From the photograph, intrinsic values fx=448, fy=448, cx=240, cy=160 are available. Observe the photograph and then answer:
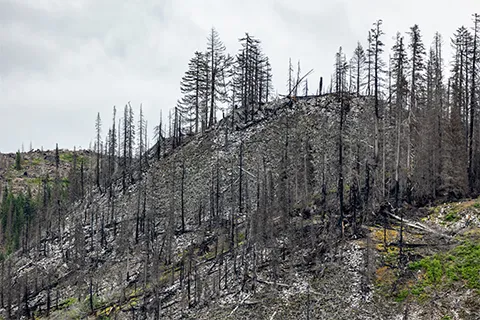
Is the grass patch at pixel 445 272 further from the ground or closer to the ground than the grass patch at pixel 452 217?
closer to the ground

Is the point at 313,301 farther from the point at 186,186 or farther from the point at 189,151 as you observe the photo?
the point at 189,151

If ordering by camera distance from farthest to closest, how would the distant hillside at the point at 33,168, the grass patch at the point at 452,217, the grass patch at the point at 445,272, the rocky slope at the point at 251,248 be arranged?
the distant hillside at the point at 33,168 < the grass patch at the point at 452,217 < the rocky slope at the point at 251,248 < the grass patch at the point at 445,272

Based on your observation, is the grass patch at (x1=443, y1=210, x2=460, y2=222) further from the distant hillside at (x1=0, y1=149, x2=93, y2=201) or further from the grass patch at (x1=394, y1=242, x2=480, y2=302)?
the distant hillside at (x1=0, y1=149, x2=93, y2=201)

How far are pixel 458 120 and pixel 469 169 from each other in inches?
174

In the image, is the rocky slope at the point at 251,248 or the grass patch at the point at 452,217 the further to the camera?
the grass patch at the point at 452,217

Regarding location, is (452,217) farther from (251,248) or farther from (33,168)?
(33,168)

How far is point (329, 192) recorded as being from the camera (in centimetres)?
4000

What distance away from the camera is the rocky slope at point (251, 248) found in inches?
1067

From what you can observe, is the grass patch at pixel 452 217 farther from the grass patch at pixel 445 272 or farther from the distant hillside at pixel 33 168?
the distant hillside at pixel 33 168

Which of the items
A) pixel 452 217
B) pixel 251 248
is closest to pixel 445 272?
pixel 452 217

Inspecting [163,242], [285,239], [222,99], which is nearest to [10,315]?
[163,242]

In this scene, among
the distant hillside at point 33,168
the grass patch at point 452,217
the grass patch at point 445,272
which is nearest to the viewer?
the grass patch at point 445,272

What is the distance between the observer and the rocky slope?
27109mm

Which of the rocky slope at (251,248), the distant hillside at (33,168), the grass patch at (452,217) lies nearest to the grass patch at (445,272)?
the rocky slope at (251,248)
